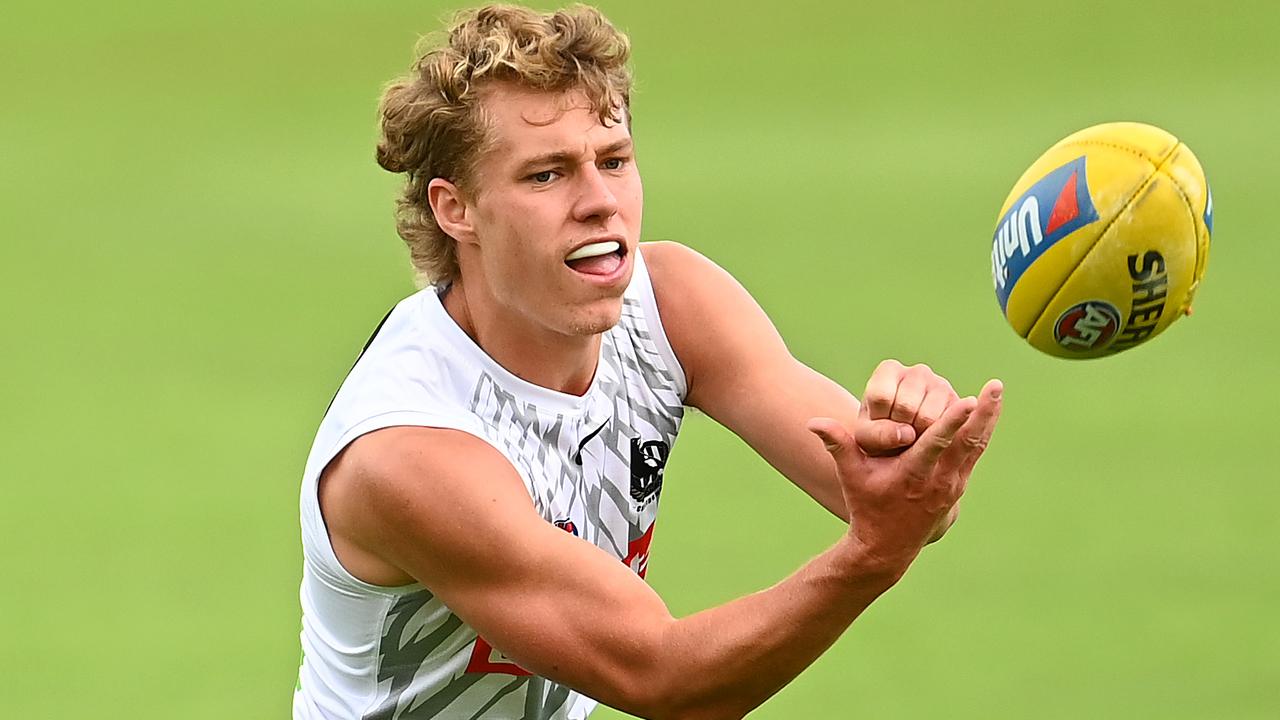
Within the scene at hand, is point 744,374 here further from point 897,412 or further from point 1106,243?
point 897,412

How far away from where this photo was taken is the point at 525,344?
177 inches

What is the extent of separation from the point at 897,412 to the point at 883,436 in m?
0.06

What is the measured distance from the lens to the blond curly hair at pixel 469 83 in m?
4.39

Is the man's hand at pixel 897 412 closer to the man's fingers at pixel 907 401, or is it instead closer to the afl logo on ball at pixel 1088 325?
the man's fingers at pixel 907 401

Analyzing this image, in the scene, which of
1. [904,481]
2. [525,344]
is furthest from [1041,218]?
[525,344]

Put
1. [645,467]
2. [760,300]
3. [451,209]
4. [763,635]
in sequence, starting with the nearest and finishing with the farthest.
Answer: [763,635] → [451,209] → [645,467] → [760,300]

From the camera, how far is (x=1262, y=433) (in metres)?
8.43

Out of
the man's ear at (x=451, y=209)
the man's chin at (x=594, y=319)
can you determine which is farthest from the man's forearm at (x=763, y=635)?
the man's ear at (x=451, y=209)

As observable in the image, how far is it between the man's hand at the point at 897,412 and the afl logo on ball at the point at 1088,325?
0.88 metres

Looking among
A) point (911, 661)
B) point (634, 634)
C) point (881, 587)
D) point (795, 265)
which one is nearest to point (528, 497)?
point (634, 634)

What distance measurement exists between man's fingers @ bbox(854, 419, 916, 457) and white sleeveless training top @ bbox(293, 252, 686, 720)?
3.44 ft

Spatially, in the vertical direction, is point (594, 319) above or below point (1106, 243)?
below

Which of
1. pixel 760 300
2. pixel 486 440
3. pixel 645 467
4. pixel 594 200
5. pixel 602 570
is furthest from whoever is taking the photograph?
pixel 760 300

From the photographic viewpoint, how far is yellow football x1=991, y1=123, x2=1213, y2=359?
4215mm
